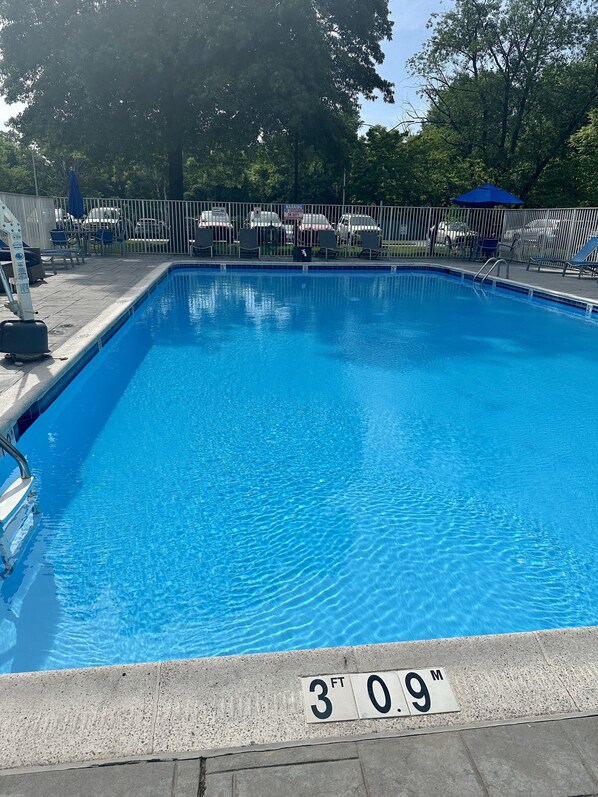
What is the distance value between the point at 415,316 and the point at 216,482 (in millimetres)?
7920

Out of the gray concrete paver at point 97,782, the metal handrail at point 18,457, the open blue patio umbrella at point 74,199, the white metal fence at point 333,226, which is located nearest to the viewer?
the gray concrete paver at point 97,782

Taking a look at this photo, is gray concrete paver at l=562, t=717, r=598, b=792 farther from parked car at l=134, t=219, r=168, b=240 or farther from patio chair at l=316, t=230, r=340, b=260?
parked car at l=134, t=219, r=168, b=240

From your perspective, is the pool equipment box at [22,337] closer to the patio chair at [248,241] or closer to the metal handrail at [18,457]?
the metal handrail at [18,457]

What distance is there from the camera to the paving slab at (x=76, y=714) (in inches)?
66.4

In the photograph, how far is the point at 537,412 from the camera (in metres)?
6.01

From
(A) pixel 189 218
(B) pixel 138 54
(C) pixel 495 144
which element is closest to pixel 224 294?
(A) pixel 189 218

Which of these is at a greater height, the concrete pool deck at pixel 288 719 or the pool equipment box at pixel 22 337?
the pool equipment box at pixel 22 337

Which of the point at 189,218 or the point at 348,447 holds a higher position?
the point at 189,218

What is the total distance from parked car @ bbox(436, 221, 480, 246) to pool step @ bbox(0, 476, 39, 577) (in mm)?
19150

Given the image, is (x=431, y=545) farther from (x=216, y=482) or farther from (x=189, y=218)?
(x=189, y=218)

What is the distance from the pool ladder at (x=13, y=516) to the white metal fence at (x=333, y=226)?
16214 mm

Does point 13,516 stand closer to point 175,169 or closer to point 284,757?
point 284,757

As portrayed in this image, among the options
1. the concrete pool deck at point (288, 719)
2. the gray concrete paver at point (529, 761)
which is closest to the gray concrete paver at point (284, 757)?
the concrete pool deck at point (288, 719)

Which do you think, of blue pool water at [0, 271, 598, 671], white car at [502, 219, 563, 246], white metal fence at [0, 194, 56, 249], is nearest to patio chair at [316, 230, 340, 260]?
white car at [502, 219, 563, 246]
